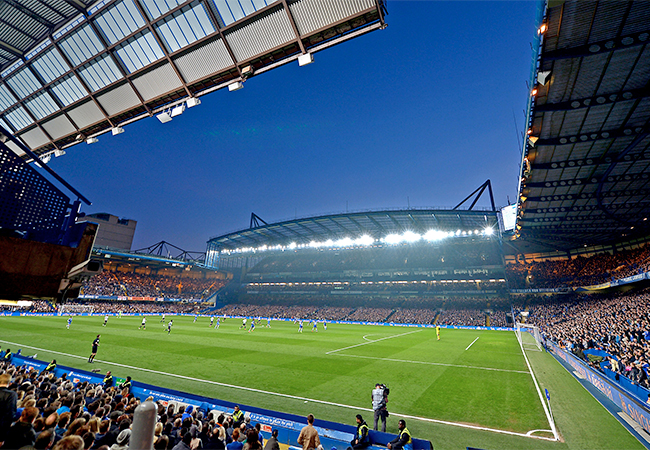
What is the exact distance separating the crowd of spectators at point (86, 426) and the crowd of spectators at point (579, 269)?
1564 inches

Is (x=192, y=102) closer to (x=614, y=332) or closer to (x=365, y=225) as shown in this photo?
(x=614, y=332)

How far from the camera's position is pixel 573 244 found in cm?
5012

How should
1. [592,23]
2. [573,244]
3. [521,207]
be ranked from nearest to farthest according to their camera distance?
[592,23]
[521,207]
[573,244]

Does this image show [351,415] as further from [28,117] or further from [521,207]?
[521,207]

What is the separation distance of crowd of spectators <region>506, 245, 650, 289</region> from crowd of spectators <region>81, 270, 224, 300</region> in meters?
76.7

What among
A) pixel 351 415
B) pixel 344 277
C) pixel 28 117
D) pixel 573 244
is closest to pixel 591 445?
pixel 351 415

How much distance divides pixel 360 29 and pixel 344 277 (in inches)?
2731

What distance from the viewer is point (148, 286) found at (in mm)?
74188

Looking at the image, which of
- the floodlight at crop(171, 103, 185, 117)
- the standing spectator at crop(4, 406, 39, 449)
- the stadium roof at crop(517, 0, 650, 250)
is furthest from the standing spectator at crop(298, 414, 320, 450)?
the stadium roof at crop(517, 0, 650, 250)

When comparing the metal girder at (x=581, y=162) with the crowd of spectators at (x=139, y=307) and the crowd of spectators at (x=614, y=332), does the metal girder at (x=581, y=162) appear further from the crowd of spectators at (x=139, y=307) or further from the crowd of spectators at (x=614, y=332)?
the crowd of spectators at (x=139, y=307)

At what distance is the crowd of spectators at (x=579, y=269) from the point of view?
35812mm

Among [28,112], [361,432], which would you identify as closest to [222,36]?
[28,112]

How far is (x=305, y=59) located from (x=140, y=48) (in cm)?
475

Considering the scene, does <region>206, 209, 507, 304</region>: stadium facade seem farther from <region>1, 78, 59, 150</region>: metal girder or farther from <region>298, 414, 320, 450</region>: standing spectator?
<region>298, 414, 320, 450</region>: standing spectator
